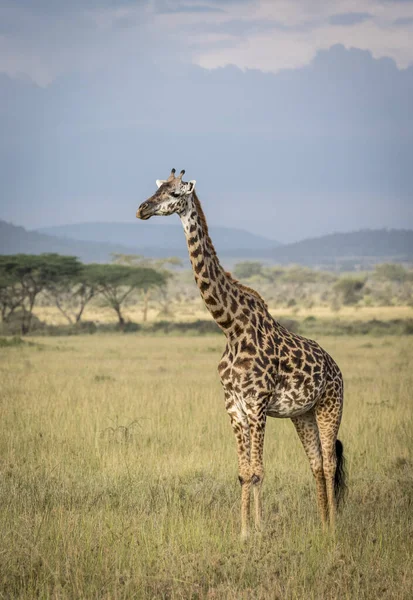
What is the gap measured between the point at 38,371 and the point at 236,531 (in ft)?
40.2

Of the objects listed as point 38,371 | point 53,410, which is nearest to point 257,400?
point 53,410

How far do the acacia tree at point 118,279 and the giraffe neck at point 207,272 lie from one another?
36198 mm

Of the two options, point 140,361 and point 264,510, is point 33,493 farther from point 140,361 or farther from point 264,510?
point 140,361

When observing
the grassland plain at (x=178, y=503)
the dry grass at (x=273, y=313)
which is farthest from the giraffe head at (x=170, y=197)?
the dry grass at (x=273, y=313)

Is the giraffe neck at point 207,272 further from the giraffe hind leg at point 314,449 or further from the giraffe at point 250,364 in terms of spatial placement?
the giraffe hind leg at point 314,449

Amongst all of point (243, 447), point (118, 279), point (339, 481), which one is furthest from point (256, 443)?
point (118, 279)

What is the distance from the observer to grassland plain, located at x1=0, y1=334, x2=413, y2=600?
581 centimetres

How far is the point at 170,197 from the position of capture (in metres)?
6.57

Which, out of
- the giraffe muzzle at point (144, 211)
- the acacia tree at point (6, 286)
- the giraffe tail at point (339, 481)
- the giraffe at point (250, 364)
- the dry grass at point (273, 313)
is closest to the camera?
the giraffe muzzle at point (144, 211)

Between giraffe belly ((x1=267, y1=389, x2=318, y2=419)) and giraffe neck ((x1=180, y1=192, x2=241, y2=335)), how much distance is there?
680 millimetres

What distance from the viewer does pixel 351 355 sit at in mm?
23531

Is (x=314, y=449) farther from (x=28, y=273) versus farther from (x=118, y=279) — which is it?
(x=118, y=279)

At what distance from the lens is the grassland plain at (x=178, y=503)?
5.81 m

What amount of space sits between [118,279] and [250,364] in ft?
132
